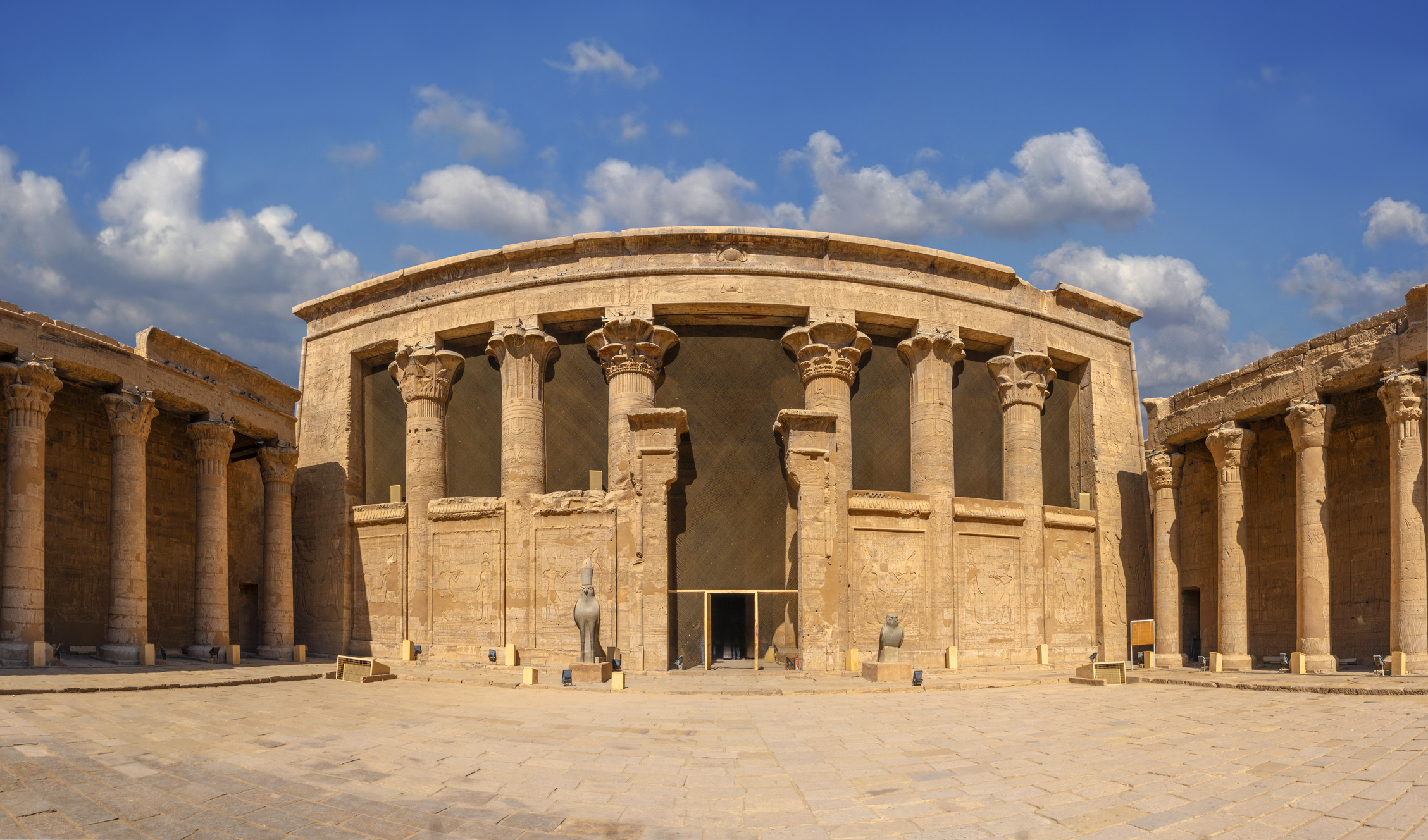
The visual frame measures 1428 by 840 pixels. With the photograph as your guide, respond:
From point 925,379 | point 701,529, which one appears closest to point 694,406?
point 701,529

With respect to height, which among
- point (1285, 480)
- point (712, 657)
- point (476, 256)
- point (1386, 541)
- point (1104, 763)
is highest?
point (476, 256)

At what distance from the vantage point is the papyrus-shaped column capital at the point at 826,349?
22938mm

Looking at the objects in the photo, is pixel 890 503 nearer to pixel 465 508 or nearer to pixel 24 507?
pixel 465 508

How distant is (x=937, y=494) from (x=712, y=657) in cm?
753

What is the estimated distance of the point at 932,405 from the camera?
23.8m

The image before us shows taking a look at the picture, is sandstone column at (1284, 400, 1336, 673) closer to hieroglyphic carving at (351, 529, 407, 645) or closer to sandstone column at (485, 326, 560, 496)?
sandstone column at (485, 326, 560, 496)

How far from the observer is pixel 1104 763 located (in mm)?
9438

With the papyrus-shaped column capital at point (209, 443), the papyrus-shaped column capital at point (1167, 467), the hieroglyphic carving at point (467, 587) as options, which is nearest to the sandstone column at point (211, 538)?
the papyrus-shaped column capital at point (209, 443)

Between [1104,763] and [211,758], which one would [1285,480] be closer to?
[1104,763]

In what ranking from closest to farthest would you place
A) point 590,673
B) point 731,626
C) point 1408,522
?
point 1408,522 → point 590,673 → point 731,626

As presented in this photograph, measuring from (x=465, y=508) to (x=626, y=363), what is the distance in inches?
234

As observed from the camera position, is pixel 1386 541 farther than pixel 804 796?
Yes

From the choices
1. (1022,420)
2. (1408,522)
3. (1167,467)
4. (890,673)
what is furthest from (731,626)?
(1408,522)

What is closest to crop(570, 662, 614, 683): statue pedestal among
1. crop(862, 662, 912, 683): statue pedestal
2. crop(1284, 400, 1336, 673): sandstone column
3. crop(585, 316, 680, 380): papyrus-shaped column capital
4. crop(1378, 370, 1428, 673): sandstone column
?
crop(862, 662, 912, 683): statue pedestal
